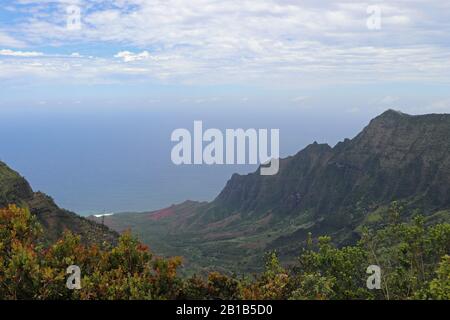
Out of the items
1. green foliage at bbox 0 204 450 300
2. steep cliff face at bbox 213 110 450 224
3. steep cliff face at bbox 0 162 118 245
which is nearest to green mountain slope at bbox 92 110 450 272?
steep cliff face at bbox 213 110 450 224

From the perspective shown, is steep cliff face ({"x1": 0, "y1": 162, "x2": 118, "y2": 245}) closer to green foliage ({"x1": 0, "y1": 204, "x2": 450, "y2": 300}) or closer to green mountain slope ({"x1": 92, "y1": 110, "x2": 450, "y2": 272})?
green mountain slope ({"x1": 92, "y1": 110, "x2": 450, "y2": 272})

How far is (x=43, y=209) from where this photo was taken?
61062mm

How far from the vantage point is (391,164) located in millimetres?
142500

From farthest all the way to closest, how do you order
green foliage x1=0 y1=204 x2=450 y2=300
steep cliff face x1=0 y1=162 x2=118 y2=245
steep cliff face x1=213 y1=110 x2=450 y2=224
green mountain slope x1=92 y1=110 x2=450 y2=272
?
steep cliff face x1=213 y1=110 x2=450 y2=224 < green mountain slope x1=92 y1=110 x2=450 y2=272 < steep cliff face x1=0 y1=162 x2=118 y2=245 < green foliage x1=0 y1=204 x2=450 y2=300

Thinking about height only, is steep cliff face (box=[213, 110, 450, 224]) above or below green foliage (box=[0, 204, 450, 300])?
above

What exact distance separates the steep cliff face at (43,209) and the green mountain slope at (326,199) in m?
40.0

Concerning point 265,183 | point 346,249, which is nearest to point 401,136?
point 265,183

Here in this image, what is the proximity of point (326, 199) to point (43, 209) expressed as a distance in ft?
384

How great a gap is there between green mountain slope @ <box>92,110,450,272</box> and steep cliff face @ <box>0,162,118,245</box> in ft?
131

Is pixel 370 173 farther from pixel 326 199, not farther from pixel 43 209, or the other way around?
pixel 43 209

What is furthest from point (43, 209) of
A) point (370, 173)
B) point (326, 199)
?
point (326, 199)

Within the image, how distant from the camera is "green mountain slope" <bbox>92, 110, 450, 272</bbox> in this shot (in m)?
121
